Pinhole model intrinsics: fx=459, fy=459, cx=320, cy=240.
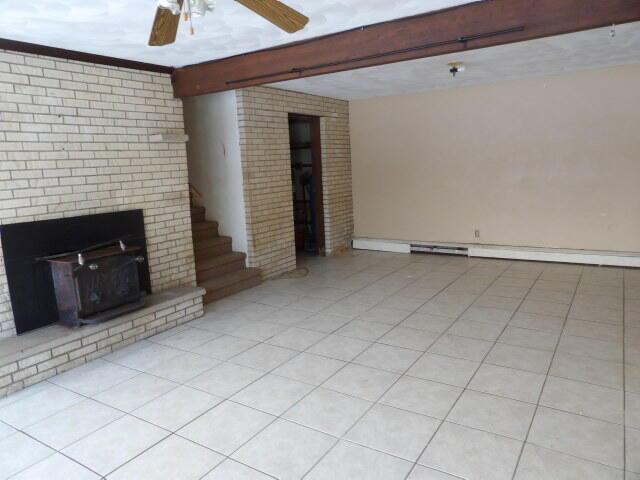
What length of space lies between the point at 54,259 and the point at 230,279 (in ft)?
6.83

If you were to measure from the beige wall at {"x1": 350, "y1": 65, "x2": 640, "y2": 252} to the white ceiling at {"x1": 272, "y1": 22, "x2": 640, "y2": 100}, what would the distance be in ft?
1.07

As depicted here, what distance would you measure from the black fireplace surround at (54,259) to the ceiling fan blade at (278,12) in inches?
90.5

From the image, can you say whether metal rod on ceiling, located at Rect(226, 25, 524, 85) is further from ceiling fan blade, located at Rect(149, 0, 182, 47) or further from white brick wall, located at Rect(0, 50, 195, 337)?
ceiling fan blade, located at Rect(149, 0, 182, 47)

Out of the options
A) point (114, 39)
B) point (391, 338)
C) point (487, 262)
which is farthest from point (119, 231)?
point (487, 262)

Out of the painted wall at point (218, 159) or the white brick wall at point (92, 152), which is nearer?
the white brick wall at point (92, 152)

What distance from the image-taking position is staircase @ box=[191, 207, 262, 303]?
205 inches

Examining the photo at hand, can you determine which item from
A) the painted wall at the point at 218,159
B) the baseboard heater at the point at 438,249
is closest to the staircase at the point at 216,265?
the painted wall at the point at 218,159

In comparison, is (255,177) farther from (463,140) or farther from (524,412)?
(524,412)

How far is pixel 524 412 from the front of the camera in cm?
265

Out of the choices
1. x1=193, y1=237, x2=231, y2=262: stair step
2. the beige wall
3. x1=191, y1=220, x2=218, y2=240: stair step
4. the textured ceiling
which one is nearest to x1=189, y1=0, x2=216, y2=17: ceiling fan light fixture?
the textured ceiling

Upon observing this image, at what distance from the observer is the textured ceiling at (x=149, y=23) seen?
2.74 m

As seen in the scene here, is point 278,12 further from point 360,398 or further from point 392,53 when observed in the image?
point 360,398

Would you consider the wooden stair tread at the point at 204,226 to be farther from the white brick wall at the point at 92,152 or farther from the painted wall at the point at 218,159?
the white brick wall at the point at 92,152

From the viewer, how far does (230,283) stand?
528cm
